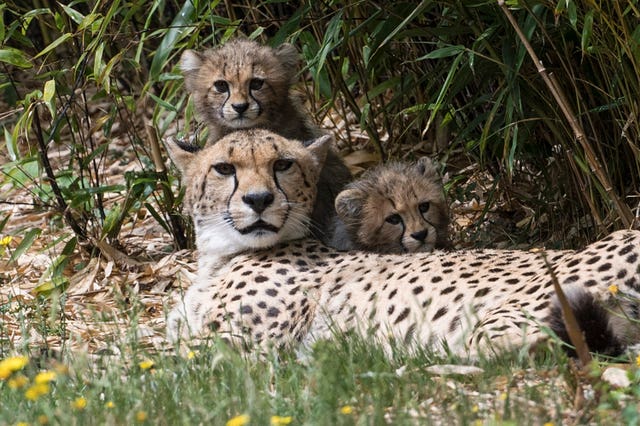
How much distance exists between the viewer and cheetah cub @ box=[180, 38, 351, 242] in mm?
5730

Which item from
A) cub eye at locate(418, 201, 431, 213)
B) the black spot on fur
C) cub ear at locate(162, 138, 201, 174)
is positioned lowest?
the black spot on fur

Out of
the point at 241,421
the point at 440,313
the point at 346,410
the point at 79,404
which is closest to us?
the point at 241,421

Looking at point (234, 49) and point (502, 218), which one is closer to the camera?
point (234, 49)

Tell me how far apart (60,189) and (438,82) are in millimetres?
2164

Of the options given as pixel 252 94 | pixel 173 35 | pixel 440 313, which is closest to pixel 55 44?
pixel 173 35

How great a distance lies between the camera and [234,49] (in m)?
6.00

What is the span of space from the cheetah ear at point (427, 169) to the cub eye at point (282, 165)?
2.73 feet

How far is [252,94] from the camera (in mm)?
5832

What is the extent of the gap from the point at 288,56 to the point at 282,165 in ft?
4.48

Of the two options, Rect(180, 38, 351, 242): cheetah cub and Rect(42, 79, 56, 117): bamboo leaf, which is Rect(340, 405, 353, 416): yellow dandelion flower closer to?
Rect(180, 38, 351, 242): cheetah cub

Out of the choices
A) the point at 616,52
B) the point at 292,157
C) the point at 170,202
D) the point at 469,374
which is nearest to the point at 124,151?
the point at 170,202

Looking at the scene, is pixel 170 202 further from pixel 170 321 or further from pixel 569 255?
pixel 569 255

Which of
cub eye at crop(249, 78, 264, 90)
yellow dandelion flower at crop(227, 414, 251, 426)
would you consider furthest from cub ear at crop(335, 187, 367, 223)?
yellow dandelion flower at crop(227, 414, 251, 426)

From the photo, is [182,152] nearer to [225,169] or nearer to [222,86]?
[225,169]
